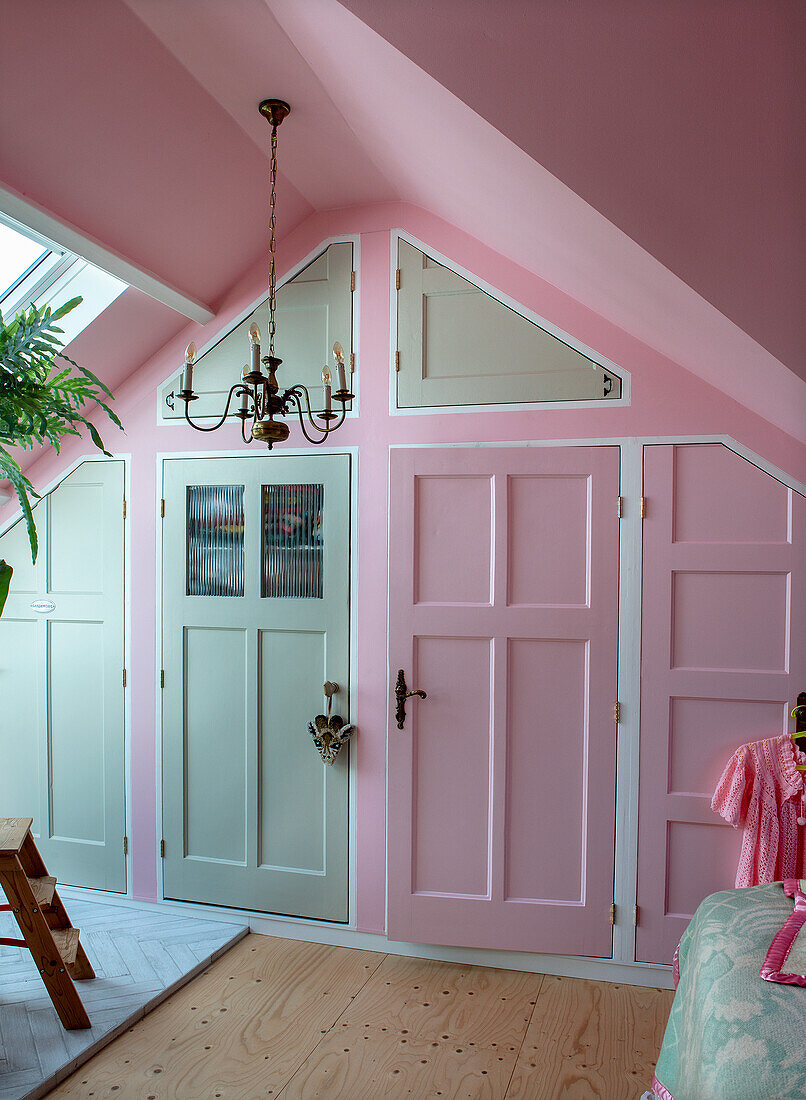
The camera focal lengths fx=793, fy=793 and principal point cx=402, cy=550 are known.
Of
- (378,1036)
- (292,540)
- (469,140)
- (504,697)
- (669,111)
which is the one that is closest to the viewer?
(669,111)

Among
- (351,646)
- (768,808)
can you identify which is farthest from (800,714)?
(351,646)

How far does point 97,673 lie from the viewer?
11.8ft

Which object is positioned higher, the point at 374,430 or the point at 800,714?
the point at 374,430

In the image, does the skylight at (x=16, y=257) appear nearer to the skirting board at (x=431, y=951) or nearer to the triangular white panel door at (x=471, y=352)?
the triangular white panel door at (x=471, y=352)

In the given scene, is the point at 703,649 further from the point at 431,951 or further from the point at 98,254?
the point at 98,254

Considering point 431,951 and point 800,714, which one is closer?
point 800,714

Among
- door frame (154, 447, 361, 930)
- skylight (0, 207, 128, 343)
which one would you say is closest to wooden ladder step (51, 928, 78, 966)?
door frame (154, 447, 361, 930)

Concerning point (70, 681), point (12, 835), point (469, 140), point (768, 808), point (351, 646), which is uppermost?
point (469, 140)

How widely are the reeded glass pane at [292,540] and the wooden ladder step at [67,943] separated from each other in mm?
1447

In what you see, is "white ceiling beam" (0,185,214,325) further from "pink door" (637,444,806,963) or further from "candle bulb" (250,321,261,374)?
"pink door" (637,444,806,963)

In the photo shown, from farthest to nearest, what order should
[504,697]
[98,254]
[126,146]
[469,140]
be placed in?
[504,697] < [98,254] < [126,146] < [469,140]

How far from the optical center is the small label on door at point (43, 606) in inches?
143

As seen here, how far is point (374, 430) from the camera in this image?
325 cm

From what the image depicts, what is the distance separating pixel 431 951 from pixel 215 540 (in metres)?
1.91
